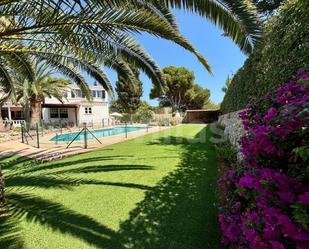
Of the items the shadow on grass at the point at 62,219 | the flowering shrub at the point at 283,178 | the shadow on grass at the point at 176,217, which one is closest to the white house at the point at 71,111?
the shadow on grass at the point at 62,219

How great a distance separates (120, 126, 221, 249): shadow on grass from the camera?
11.1 feet

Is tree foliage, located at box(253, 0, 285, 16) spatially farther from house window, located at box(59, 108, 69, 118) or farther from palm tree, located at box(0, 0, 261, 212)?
house window, located at box(59, 108, 69, 118)

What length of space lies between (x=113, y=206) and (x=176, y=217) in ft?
4.51

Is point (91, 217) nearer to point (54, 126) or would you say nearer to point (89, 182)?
point (89, 182)

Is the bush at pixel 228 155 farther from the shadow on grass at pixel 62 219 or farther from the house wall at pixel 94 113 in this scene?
the house wall at pixel 94 113

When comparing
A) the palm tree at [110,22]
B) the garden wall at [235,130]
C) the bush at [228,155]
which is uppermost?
the palm tree at [110,22]

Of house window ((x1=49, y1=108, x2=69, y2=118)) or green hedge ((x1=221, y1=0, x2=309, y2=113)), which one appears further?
house window ((x1=49, y1=108, x2=69, y2=118))

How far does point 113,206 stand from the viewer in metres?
4.64

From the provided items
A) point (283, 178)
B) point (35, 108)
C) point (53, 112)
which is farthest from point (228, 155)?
point (53, 112)

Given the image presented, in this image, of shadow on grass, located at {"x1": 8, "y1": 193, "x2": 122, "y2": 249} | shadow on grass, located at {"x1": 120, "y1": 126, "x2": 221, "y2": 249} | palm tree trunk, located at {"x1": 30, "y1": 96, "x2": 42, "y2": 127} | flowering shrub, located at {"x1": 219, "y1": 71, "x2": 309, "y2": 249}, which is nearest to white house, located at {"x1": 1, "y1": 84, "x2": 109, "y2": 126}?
palm tree trunk, located at {"x1": 30, "y1": 96, "x2": 42, "y2": 127}

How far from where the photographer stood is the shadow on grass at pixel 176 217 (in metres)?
3.39

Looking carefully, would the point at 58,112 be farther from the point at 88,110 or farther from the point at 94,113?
the point at 94,113

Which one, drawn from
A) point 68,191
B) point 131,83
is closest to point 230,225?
point 68,191

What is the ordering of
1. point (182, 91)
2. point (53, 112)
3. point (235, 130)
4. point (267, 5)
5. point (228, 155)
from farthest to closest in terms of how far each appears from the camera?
point (182, 91) → point (53, 112) → point (267, 5) → point (235, 130) → point (228, 155)
